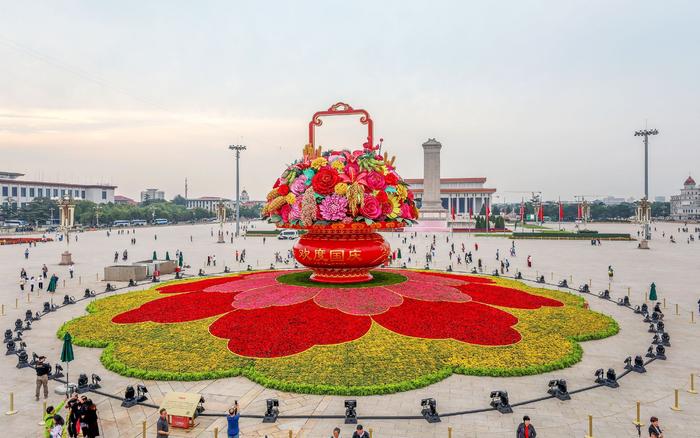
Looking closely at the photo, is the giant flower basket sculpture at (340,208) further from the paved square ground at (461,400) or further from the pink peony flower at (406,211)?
the paved square ground at (461,400)

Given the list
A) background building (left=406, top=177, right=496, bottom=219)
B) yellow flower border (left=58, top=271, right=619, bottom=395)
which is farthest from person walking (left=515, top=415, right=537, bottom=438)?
background building (left=406, top=177, right=496, bottom=219)

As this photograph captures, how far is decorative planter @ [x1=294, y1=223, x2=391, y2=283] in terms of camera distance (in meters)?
23.7

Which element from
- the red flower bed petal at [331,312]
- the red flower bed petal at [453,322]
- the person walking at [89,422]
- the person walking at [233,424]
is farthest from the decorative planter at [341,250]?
the person walking at [89,422]

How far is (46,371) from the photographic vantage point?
13.2 metres

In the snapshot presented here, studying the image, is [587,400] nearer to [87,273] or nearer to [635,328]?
[635,328]

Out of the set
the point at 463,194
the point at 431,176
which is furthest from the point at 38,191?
the point at 463,194

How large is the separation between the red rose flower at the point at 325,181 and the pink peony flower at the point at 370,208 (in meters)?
1.98

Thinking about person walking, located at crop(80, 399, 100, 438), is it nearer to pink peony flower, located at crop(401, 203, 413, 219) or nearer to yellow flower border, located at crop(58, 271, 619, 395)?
yellow flower border, located at crop(58, 271, 619, 395)

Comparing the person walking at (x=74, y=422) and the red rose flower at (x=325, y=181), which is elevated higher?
the red rose flower at (x=325, y=181)

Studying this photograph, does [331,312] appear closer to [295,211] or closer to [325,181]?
[295,211]

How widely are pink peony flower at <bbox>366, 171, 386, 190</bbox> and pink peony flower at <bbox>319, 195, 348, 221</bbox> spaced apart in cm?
177

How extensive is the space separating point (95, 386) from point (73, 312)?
521 inches

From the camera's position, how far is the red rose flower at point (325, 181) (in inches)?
920

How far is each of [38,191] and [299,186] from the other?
543 ft
